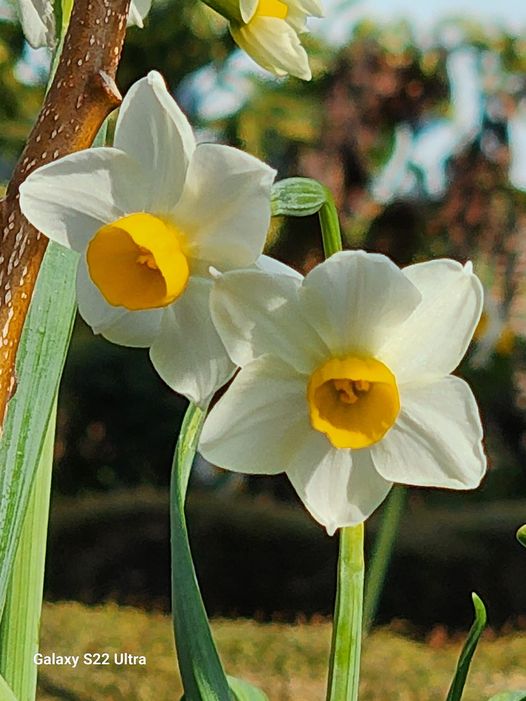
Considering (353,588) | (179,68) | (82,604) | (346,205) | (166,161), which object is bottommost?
(82,604)

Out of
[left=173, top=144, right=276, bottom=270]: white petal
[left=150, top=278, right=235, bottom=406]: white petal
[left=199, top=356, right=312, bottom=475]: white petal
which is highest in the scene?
[left=173, top=144, right=276, bottom=270]: white petal

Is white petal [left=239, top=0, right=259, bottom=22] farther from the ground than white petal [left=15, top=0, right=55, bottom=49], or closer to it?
farther from the ground

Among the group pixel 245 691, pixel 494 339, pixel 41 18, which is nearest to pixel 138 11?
pixel 41 18

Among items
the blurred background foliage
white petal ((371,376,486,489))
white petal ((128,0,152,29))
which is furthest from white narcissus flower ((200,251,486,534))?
the blurred background foliage

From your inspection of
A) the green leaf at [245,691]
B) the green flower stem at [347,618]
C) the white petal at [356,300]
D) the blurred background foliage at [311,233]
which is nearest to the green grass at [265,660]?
the blurred background foliage at [311,233]

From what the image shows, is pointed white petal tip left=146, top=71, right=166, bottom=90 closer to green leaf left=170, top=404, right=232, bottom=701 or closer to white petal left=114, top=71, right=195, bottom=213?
white petal left=114, top=71, right=195, bottom=213

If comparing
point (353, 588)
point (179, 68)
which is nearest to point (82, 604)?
point (179, 68)

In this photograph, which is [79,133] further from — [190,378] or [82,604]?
[82,604]
